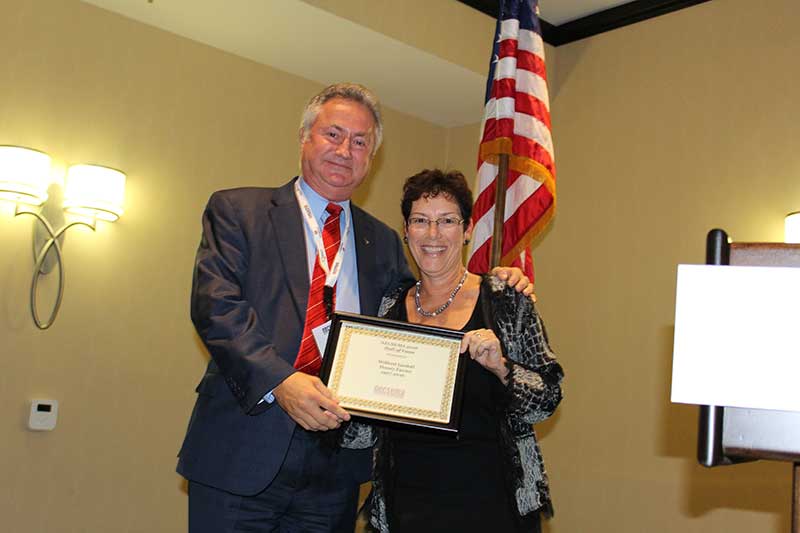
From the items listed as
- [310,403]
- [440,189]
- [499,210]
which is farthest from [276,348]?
[499,210]

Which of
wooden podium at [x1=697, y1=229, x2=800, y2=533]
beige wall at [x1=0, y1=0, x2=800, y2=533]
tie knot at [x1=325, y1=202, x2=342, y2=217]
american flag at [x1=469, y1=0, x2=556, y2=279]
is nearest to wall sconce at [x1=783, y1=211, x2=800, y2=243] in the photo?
beige wall at [x1=0, y1=0, x2=800, y2=533]

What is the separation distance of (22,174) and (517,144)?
2226 mm

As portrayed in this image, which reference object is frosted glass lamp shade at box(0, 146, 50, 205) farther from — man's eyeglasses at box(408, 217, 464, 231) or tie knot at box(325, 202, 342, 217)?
man's eyeglasses at box(408, 217, 464, 231)

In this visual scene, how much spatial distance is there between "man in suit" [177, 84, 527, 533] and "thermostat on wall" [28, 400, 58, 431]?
176cm

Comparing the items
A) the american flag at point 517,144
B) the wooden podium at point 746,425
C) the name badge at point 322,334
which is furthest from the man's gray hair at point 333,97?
the wooden podium at point 746,425

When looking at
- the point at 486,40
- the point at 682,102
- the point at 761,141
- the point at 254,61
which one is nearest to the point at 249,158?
the point at 254,61

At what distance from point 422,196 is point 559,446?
9.02ft

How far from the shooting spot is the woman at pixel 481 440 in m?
2.18

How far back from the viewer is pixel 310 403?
2.08m

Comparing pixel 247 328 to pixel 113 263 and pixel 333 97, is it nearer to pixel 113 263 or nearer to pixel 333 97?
pixel 333 97

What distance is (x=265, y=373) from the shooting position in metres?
2.12

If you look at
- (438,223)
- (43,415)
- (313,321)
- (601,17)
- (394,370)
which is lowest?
(43,415)

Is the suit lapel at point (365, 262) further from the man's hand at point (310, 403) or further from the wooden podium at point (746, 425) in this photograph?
the wooden podium at point (746, 425)

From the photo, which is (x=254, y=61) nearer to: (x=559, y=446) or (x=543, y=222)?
(x=543, y=222)
